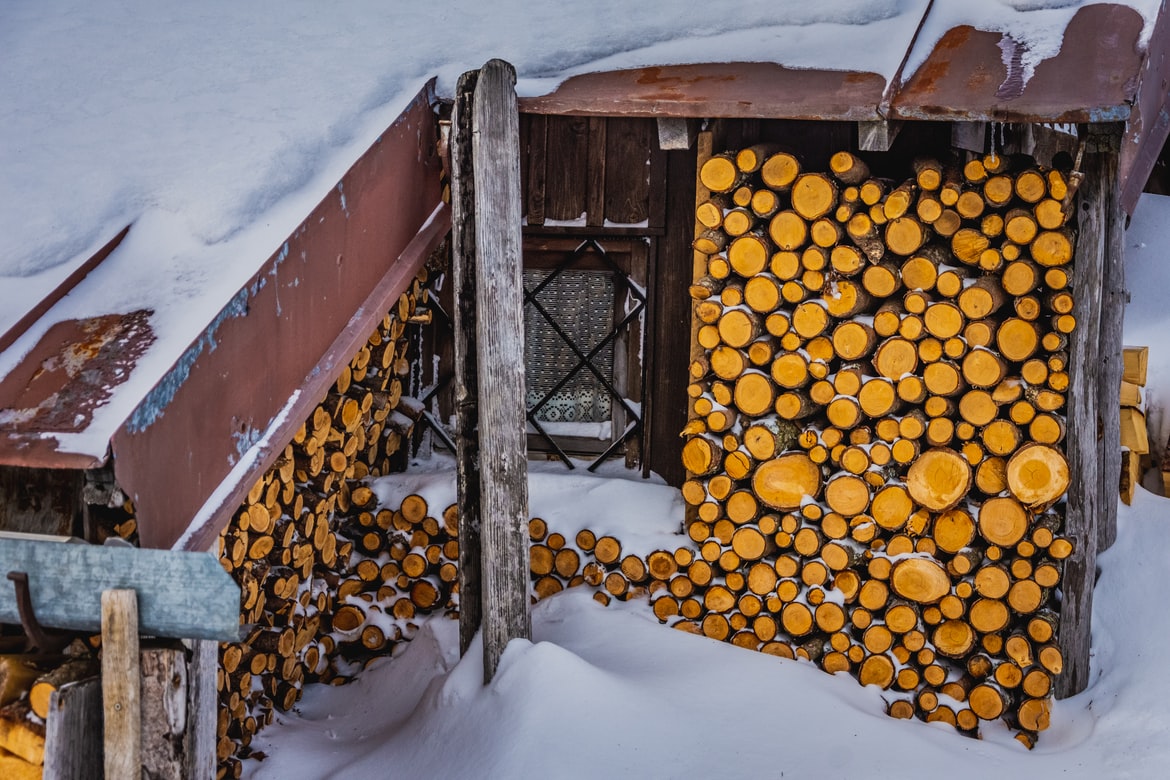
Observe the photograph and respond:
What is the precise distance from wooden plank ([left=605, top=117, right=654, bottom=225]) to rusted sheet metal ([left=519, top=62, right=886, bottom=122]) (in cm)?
84

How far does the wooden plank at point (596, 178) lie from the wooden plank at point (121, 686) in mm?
2964

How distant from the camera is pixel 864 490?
13.3 ft

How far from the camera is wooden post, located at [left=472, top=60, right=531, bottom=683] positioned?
3.76 meters

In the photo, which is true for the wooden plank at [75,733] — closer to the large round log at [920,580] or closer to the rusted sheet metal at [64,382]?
the rusted sheet metal at [64,382]

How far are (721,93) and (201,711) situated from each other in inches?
110

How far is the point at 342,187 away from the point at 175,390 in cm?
106


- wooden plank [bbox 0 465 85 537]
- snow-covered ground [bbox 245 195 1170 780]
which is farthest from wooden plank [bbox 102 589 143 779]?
snow-covered ground [bbox 245 195 1170 780]

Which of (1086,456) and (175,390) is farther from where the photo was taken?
(1086,456)

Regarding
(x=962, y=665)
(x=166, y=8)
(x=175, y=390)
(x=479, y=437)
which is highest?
(x=166, y=8)

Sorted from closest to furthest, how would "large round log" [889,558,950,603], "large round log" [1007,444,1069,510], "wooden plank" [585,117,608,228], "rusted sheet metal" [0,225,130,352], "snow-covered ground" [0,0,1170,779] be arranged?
"rusted sheet metal" [0,225,130,352] → "snow-covered ground" [0,0,1170,779] → "large round log" [1007,444,1069,510] → "large round log" [889,558,950,603] → "wooden plank" [585,117,608,228]

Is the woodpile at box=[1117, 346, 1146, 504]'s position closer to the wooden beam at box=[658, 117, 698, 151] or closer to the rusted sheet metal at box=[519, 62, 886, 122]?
the rusted sheet metal at box=[519, 62, 886, 122]

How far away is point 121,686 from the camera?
2.58 m

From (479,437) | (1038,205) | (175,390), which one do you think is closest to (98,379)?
(175,390)

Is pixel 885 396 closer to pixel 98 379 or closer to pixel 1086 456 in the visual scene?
pixel 1086 456
